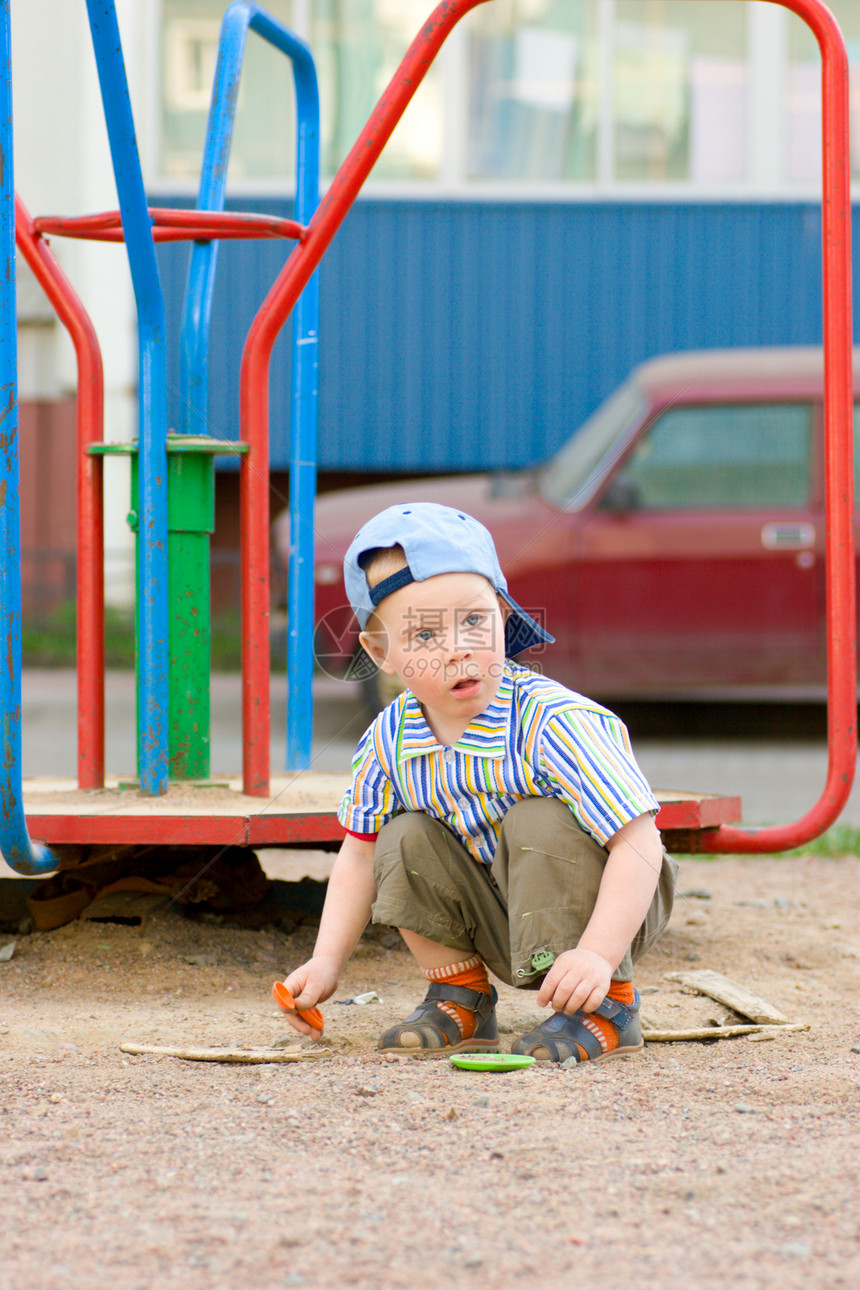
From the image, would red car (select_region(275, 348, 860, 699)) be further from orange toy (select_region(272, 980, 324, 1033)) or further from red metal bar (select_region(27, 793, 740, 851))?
orange toy (select_region(272, 980, 324, 1033))

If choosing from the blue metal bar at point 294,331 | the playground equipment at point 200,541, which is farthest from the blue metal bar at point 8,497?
the blue metal bar at point 294,331

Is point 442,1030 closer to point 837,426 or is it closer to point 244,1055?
point 244,1055

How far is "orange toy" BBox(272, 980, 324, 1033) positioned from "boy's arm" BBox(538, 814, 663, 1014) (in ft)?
1.09

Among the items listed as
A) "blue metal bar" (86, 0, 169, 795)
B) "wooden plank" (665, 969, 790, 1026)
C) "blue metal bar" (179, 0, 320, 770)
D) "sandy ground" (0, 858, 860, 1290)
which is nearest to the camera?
"sandy ground" (0, 858, 860, 1290)

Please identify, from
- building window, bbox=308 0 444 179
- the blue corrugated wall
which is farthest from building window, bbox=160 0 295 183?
the blue corrugated wall

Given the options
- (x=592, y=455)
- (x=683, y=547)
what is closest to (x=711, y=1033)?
(x=683, y=547)

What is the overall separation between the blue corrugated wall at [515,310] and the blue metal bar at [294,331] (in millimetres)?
6978

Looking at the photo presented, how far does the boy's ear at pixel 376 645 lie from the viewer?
6.24 feet

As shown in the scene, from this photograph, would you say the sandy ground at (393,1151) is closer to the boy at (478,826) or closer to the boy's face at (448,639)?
the boy at (478,826)

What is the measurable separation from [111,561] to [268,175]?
119 inches

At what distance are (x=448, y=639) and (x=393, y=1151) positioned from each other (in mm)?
635

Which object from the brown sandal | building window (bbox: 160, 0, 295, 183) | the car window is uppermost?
building window (bbox: 160, 0, 295, 183)

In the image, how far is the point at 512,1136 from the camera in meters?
1.56

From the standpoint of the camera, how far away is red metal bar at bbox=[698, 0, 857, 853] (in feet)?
7.88
